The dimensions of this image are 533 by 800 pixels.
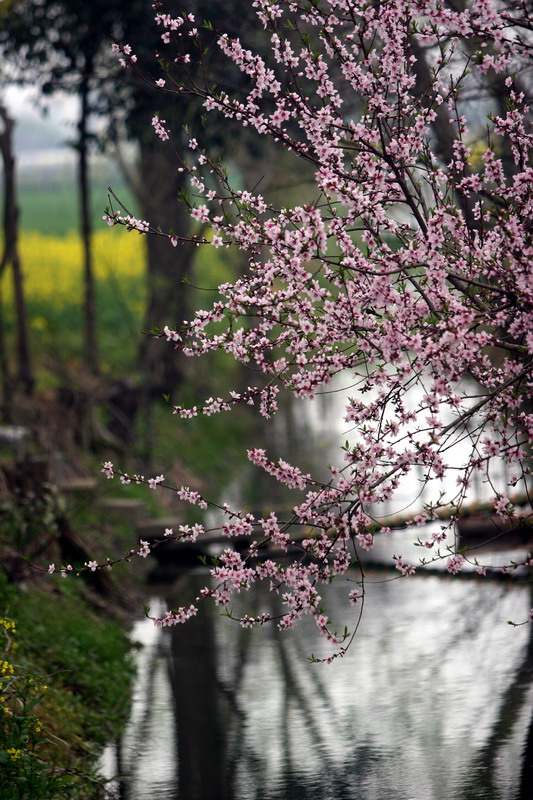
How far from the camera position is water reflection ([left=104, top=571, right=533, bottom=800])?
24.3 feet

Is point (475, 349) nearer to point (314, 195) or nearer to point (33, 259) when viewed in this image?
point (33, 259)

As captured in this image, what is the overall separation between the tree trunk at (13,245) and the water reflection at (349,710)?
570 centimetres

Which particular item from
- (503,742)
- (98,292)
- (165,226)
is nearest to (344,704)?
(503,742)

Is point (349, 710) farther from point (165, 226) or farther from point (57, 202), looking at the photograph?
point (57, 202)

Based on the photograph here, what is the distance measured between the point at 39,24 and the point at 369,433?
576 inches

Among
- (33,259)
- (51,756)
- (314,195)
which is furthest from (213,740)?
(314,195)

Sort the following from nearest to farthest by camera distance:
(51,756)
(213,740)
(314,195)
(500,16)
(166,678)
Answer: (500,16) → (51,756) → (213,740) → (166,678) → (314,195)

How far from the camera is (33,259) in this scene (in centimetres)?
3569

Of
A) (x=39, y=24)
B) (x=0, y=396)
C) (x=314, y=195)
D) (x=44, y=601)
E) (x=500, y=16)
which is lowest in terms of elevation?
(x=44, y=601)

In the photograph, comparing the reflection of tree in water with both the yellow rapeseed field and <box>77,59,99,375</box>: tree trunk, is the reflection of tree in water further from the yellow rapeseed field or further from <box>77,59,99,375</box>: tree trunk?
the yellow rapeseed field

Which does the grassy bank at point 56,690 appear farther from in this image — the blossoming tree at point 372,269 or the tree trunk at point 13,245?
the tree trunk at point 13,245

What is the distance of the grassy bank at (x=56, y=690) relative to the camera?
654 centimetres

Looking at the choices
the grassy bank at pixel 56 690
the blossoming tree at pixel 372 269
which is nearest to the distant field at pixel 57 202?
the grassy bank at pixel 56 690

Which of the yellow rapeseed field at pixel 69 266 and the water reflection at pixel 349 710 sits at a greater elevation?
the yellow rapeseed field at pixel 69 266
